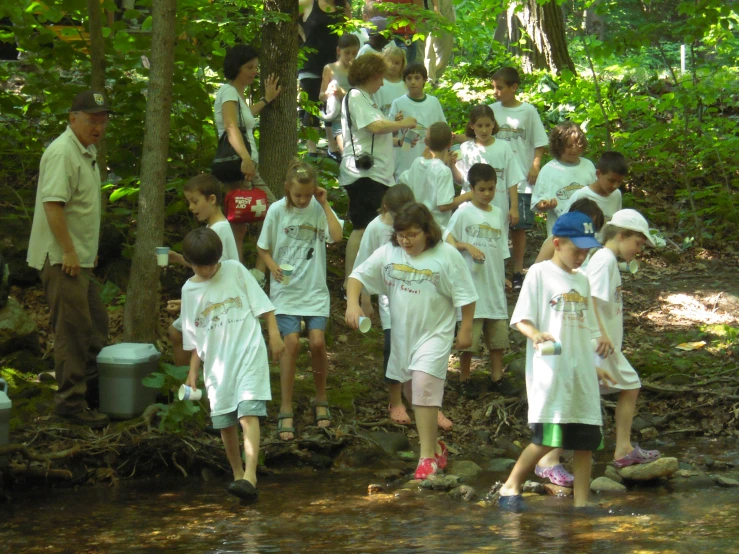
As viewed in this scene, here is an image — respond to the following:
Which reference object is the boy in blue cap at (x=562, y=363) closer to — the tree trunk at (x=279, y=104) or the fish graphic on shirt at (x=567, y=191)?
the fish graphic on shirt at (x=567, y=191)

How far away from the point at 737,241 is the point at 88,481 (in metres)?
8.22

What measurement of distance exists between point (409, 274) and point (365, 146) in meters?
2.46

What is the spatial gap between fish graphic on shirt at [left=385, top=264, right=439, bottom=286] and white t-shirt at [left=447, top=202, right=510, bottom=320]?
1639 mm

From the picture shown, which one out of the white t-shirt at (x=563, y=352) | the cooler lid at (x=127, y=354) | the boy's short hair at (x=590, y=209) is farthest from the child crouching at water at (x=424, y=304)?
the cooler lid at (x=127, y=354)

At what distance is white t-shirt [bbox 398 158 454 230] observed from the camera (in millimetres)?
8211

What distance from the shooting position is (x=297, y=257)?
706 cm

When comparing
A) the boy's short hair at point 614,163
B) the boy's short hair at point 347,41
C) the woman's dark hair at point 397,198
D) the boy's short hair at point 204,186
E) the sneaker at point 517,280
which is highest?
the boy's short hair at point 347,41

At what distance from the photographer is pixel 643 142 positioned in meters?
11.8

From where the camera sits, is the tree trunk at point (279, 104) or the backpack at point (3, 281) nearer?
the backpack at point (3, 281)

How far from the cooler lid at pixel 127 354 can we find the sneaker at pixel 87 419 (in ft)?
1.25

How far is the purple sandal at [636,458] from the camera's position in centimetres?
620

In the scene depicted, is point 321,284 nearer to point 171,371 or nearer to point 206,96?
point 171,371

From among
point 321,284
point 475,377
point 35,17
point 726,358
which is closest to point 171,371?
point 321,284

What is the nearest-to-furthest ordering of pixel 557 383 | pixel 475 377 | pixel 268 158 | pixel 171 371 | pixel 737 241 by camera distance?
pixel 557 383, pixel 171 371, pixel 475 377, pixel 268 158, pixel 737 241
